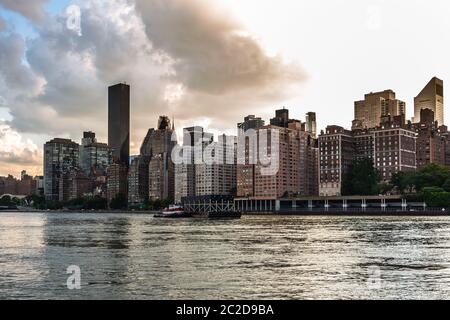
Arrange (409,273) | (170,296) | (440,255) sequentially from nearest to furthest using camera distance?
(170,296) → (409,273) → (440,255)

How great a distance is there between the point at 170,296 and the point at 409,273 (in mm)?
18977

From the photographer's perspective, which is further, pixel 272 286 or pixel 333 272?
pixel 333 272

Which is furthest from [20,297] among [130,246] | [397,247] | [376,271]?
[397,247]

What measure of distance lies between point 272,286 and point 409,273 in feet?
39.5

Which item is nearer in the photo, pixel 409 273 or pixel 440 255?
pixel 409 273

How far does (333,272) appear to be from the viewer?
1715 inches

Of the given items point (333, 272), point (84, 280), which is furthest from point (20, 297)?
point (333, 272)

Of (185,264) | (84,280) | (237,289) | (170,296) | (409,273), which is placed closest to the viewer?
(170,296)
